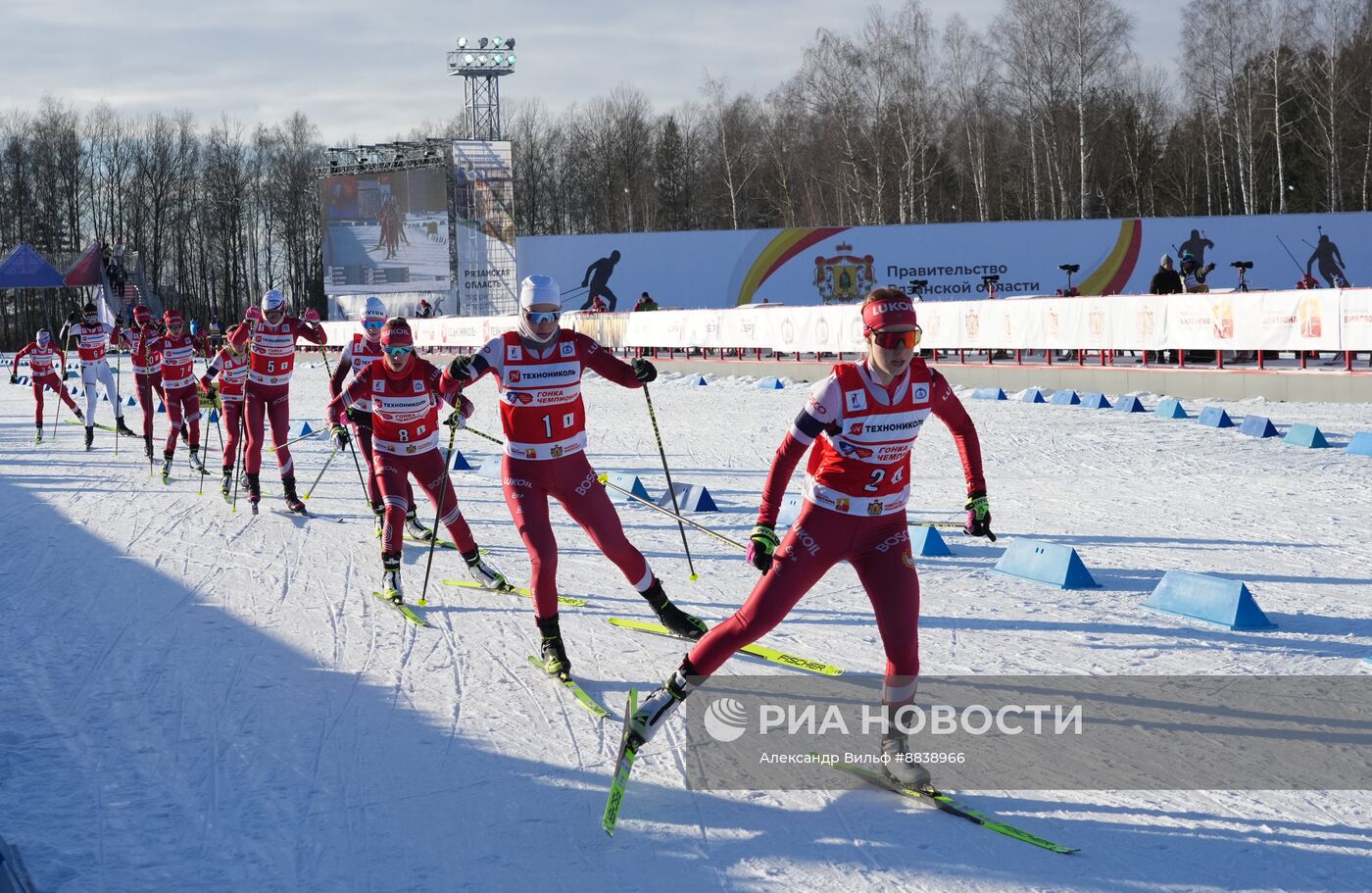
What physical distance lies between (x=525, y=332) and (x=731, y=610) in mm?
2182

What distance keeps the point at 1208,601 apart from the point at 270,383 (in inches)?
338

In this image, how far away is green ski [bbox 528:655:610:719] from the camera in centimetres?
562

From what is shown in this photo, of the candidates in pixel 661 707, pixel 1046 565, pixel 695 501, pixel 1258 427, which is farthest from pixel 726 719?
pixel 1258 427

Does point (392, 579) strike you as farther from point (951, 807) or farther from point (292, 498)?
point (951, 807)

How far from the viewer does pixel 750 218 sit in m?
64.8

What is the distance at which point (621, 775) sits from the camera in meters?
4.43

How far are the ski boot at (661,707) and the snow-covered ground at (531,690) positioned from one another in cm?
26

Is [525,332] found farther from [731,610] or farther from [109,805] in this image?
[109,805]

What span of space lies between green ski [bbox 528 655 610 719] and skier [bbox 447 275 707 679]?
0.21 feet

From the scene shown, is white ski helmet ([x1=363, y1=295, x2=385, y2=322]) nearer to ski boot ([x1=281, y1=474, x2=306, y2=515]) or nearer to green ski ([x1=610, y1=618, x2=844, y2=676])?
ski boot ([x1=281, y1=474, x2=306, y2=515])

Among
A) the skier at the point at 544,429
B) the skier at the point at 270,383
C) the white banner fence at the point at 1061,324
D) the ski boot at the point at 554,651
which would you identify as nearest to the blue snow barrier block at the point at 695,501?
the skier at the point at 270,383

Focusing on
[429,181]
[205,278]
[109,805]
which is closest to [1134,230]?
[429,181]

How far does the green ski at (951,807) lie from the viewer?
4063 mm

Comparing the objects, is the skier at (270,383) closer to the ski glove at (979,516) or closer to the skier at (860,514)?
the skier at (860,514)
